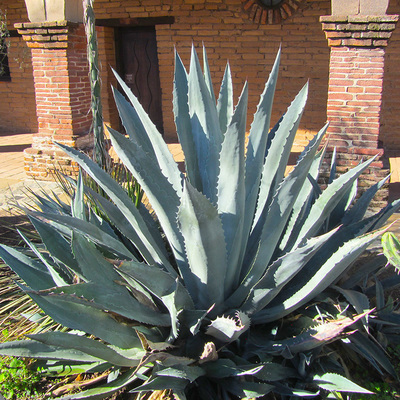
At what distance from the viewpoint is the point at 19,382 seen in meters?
2.21

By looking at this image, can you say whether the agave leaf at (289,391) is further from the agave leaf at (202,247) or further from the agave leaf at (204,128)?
the agave leaf at (204,128)

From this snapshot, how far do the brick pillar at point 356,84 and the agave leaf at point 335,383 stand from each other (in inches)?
137

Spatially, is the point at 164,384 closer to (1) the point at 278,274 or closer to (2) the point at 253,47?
(1) the point at 278,274

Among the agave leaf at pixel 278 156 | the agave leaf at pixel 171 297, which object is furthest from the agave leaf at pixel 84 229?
the agave leaf at pixel 278 156

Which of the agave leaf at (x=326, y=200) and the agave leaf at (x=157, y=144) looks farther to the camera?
the agave leaf at (x=157, y=144)

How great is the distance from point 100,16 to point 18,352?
7.54 metres

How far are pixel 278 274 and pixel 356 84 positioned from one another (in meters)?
3.60

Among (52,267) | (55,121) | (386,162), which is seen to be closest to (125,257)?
(52,267)

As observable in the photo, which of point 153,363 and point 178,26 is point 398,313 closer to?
point 153,363

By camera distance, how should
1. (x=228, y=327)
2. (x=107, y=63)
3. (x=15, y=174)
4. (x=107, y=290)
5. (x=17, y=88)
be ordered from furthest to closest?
(x=17, y=88) < (x=107, y=63) < (x=15, y=174) < (x=107, y=290) < (x=228, y=327)

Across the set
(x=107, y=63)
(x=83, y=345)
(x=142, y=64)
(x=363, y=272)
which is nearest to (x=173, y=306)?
(x=83, y=345)

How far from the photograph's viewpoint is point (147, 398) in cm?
201

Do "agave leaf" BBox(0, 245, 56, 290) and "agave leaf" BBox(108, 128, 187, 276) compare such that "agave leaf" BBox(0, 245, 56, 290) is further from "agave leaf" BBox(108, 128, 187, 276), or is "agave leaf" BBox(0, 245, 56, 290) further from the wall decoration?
the wall decoration

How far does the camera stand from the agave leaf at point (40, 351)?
6.08 feet
